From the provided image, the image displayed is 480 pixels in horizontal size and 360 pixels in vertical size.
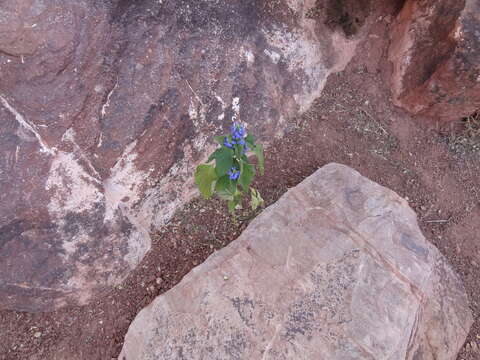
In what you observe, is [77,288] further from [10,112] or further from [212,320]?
[10,112]

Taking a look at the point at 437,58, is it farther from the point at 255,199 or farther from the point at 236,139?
the point at 236,139

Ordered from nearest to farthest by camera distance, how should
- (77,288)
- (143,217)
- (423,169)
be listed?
(77,288) → (143,217) → (423,169)

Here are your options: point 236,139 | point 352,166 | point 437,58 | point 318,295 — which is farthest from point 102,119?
point 437,58

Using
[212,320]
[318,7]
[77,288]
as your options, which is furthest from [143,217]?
[318,7]

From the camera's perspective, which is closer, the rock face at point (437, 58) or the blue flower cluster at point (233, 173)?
the blue flower cluster at point (233, 173)

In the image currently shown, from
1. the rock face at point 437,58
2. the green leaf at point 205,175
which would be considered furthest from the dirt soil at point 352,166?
the green leaf at point 205,175

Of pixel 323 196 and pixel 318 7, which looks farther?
pixel 318 7

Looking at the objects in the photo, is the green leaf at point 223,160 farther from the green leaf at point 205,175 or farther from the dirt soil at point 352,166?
the dirt soil at point 352,166
